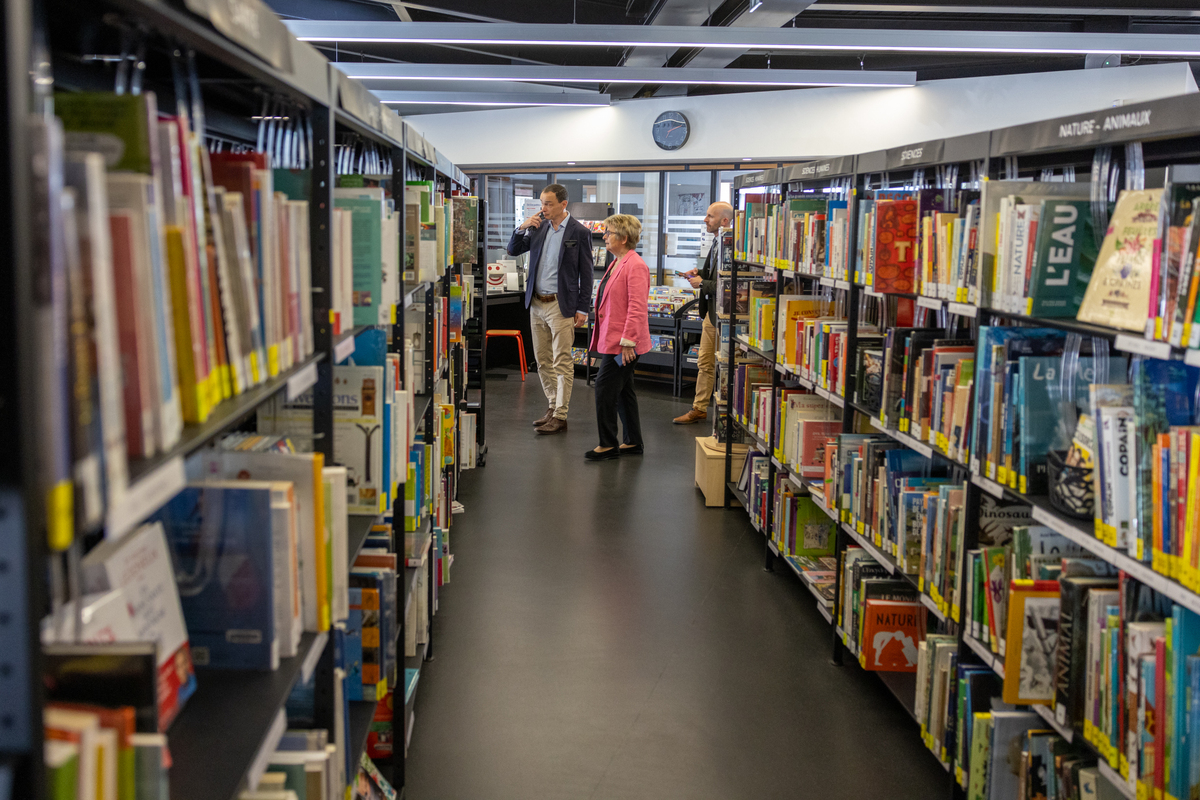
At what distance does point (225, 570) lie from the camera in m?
1.42

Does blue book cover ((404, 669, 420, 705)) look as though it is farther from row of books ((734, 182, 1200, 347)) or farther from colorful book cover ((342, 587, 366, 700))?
row of books ((734, 182, 1200, 347))

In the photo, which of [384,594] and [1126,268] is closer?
[1126,268]

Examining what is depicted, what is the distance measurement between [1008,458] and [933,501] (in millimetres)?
573

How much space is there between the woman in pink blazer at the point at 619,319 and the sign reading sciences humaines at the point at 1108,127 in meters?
4.05

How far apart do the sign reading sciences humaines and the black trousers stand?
428cm

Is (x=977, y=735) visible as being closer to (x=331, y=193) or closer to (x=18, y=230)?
(x=331, y=193)

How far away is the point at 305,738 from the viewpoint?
1647 millimetres

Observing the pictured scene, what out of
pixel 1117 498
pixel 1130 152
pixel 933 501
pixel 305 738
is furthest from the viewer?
pixel 933 501

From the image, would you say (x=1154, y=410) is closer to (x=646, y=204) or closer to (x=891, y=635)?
(x=891, y=635)

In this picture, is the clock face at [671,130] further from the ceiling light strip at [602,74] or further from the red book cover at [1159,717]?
the red book cover at [1159,717]

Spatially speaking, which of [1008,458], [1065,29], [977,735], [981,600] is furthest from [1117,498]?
[1065,29]

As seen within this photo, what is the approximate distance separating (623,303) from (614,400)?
2.35 feet

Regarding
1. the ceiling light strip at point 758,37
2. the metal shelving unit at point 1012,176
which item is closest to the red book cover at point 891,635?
the metal shelving unit at point 1012,176

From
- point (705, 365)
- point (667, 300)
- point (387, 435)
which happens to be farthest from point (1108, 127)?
point (667, 300)
